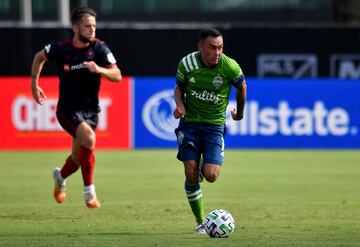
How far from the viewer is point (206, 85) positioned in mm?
11477

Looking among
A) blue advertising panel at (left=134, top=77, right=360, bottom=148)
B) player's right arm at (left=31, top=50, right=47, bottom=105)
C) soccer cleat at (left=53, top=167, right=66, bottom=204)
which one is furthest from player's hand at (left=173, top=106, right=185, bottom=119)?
blue advertising panel at (left=134, top=77, right=360, bottom=148)

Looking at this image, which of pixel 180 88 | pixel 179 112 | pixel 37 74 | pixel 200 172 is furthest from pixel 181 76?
pixel 37 74

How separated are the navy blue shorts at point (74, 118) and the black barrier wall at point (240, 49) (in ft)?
43.3

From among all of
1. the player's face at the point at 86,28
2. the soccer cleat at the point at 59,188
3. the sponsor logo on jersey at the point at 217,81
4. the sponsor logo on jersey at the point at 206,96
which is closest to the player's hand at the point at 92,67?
the player's face at the point at 86,28

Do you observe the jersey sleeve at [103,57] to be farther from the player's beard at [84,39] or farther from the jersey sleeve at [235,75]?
the jersey sleeve at [235,75]

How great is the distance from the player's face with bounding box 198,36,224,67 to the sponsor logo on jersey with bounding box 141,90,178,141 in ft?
39.6

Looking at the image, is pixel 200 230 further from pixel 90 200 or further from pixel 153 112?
pixel 153 112

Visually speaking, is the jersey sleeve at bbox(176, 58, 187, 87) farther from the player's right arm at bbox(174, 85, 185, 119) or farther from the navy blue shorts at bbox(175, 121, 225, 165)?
the navy blue shorts at bbox(175, 121, 225, 165)

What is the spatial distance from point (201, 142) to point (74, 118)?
207 centimetres

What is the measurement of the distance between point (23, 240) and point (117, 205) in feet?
12.0

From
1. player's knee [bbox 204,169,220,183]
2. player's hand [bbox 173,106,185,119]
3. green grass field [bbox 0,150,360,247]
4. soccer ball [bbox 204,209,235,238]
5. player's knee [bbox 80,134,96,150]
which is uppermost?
player's hand [bbox 173,106,185,119]

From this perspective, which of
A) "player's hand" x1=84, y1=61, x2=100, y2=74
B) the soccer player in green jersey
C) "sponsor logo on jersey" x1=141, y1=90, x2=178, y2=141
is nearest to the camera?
the soccer player in green jersey

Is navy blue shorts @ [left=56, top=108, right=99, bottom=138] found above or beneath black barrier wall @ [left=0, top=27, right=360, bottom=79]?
beneath

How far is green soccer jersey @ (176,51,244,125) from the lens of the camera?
1145 centimetres
